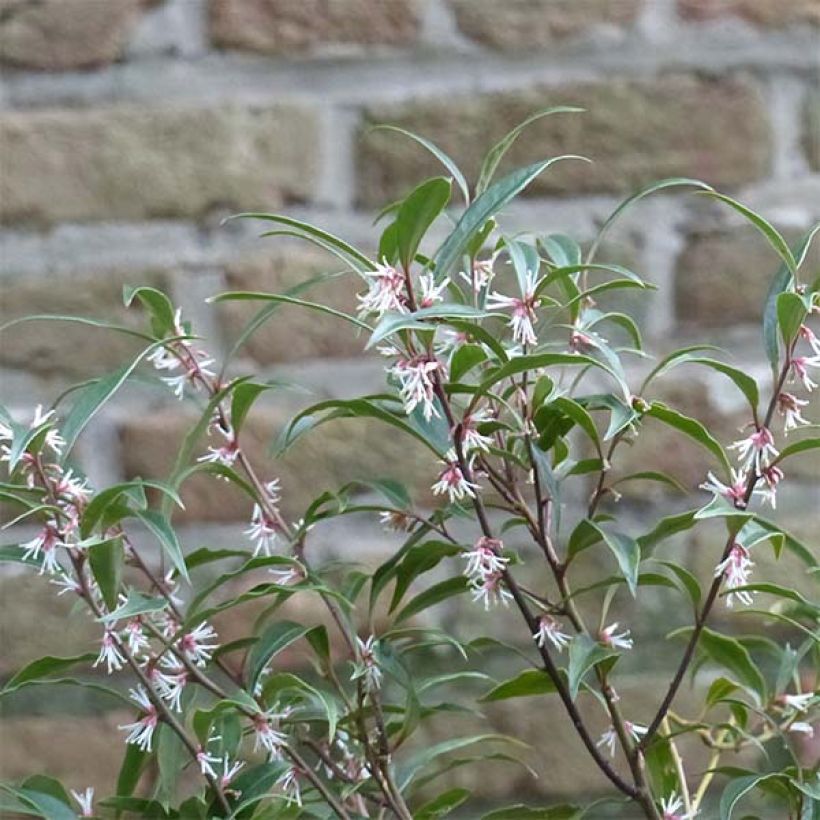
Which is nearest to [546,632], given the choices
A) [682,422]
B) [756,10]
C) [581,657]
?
[581,657]

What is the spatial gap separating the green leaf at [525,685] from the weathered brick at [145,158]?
578 mm

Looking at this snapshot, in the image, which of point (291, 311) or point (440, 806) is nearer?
point (440, 806)

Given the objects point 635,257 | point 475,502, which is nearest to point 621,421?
point 475,502

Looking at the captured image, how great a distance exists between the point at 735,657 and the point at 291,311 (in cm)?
55

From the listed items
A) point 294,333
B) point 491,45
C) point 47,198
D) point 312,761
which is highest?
point 491,45

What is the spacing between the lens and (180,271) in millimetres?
1115

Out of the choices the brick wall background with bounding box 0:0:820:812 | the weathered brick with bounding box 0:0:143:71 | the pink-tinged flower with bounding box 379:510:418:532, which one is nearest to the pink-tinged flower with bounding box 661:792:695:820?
the pink-tinged flower with bounding box 379:510:418:532

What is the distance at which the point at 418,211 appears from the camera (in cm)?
54

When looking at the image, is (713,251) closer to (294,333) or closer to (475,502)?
(294,333)

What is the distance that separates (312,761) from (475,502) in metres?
0.51

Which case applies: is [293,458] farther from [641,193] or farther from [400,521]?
[641,193]

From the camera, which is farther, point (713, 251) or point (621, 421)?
point (713, 251)

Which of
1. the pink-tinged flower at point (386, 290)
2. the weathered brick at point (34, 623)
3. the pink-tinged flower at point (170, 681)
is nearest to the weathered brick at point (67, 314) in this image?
the weathered brick at point (34, 623)

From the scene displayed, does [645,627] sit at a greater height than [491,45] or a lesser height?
lesser
